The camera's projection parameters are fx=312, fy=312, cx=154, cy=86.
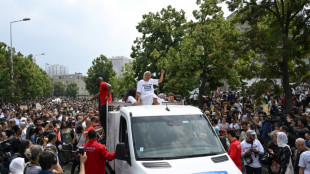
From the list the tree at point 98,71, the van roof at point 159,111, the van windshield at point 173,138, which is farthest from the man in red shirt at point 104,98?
the tree at point 98,71

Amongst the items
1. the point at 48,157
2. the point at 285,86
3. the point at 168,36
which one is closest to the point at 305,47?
the point at 285,86

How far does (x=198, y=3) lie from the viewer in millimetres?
23828

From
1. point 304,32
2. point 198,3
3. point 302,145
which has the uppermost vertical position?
point 198,3

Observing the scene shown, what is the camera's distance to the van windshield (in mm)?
4938

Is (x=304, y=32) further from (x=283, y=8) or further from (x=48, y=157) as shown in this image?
(x=48, y=157)

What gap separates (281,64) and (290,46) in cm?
149

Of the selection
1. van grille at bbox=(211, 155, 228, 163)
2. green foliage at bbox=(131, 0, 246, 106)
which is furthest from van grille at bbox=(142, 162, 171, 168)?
green foliage at bbox=(131, 0, 246, 106)

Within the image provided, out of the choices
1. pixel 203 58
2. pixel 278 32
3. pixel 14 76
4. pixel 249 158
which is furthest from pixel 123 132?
pixel 14 76

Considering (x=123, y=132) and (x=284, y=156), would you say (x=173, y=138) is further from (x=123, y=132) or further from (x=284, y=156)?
(x=284, y=156)

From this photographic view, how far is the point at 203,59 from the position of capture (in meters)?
22.7

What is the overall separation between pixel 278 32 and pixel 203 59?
8.56 metres

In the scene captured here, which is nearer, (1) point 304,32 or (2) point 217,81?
(1) point 304,32

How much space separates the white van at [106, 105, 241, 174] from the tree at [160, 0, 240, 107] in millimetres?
15323

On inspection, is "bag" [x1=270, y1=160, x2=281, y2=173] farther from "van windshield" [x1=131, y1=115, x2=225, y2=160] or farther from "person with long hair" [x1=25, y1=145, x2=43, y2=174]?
"person with long hair" [x1=25, y1=145, x2=43, y2=174]
